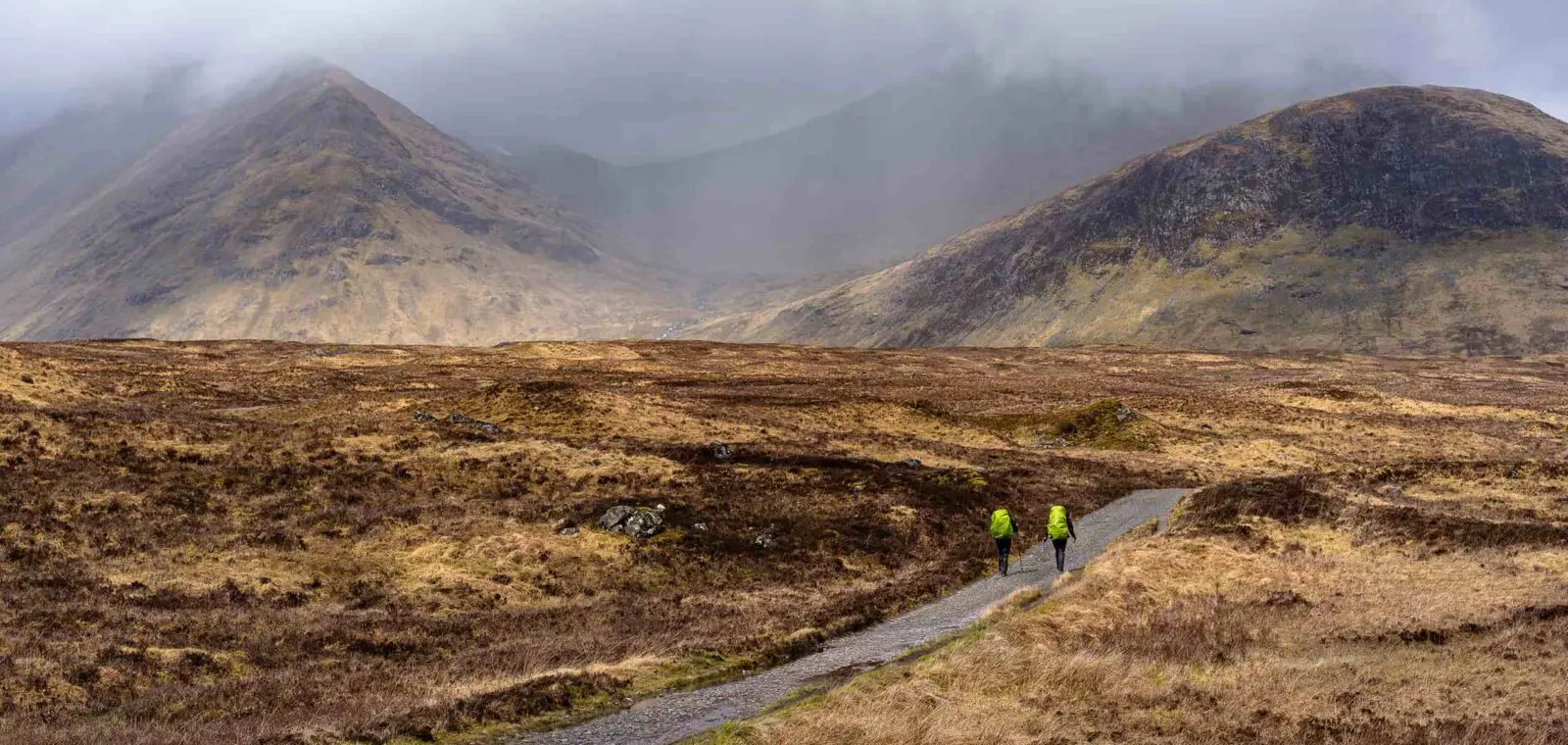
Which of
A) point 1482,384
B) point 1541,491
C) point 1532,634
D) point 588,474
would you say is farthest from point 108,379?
point 1482,384

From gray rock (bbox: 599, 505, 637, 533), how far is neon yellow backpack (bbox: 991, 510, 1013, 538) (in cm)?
1328

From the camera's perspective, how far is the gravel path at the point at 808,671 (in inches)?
589

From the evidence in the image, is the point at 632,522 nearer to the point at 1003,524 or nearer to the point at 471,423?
the point at 1003,524

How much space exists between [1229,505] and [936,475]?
599 inches

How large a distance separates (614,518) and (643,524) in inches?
43.8

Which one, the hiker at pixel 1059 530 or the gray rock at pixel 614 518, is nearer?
the hiker at pixel 1059 530

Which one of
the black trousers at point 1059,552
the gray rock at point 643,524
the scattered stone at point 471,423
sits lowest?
the black trousers at point 1059,552

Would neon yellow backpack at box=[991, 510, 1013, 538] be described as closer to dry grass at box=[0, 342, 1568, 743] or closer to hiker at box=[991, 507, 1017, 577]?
hiker at box=[991, 507, 1017, 577]

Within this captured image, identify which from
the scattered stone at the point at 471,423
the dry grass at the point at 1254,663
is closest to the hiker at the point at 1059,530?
the dry grass at the point at 1254,663

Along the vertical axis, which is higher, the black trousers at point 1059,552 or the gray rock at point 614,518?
the gray rock at point 614,518

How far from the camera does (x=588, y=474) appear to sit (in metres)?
39.7

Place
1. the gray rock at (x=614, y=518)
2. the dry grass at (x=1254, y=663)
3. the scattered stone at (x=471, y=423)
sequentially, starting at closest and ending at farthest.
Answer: the dry grass at (x=1254, y=663), the gray rock at (x=614, y=518), the scattered stone at (x=471, y=423)

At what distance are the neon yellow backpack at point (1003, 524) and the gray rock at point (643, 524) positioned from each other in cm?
1220

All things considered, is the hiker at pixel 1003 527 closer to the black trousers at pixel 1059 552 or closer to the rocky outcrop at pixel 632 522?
the black trousers at pixel 1059 552
